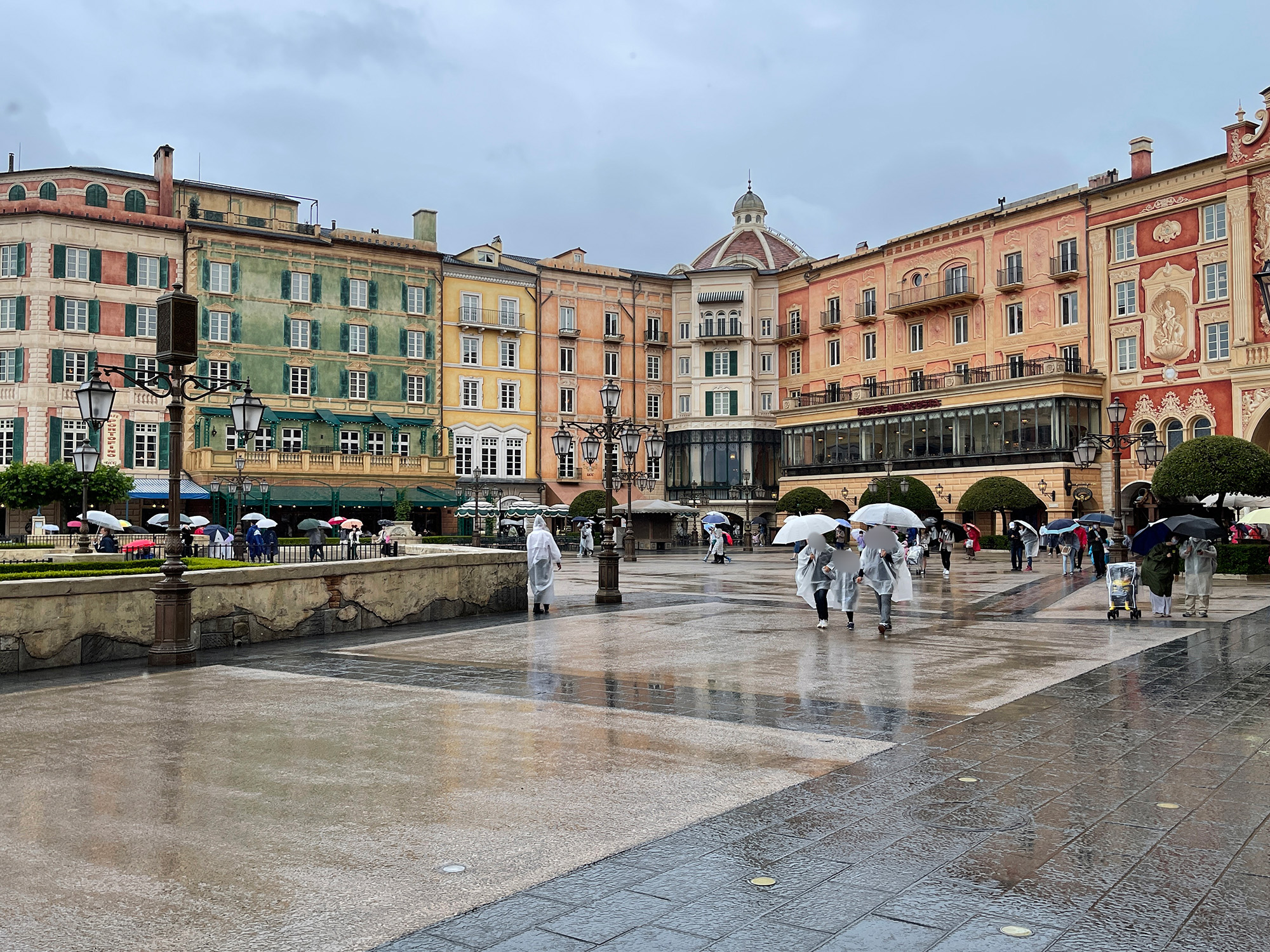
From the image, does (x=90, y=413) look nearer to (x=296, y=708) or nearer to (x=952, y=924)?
(x=296, y=708)

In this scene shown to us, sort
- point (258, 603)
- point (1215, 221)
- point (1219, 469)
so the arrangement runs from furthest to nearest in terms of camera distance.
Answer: point (1215, 221) < point (1219, 469) < point (258, 603)

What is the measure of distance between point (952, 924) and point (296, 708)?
6.18m

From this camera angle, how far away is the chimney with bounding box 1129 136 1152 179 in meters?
44.9

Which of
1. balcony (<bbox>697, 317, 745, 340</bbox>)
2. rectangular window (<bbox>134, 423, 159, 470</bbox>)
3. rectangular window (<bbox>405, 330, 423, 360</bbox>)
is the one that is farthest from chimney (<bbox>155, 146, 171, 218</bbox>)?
balcony (<bbox>697, 317, 745, 340</bbox>)

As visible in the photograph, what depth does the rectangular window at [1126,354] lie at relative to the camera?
4500cm

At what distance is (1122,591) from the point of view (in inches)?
645

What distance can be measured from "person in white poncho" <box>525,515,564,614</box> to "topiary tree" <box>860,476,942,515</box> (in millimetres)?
32952

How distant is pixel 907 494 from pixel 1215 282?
1555cm

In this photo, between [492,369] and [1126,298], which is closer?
[1126,298]

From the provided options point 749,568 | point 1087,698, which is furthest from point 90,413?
point 749,568

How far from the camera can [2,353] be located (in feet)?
151

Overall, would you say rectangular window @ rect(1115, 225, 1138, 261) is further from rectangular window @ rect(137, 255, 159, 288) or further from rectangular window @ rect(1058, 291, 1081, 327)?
rectangular window @ rect(137, 255, 159, 288)

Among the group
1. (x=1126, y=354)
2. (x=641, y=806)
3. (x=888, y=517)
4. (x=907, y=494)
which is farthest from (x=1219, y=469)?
(x=641, y=806)

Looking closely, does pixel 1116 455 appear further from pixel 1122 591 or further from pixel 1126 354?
pixel 1126 354
